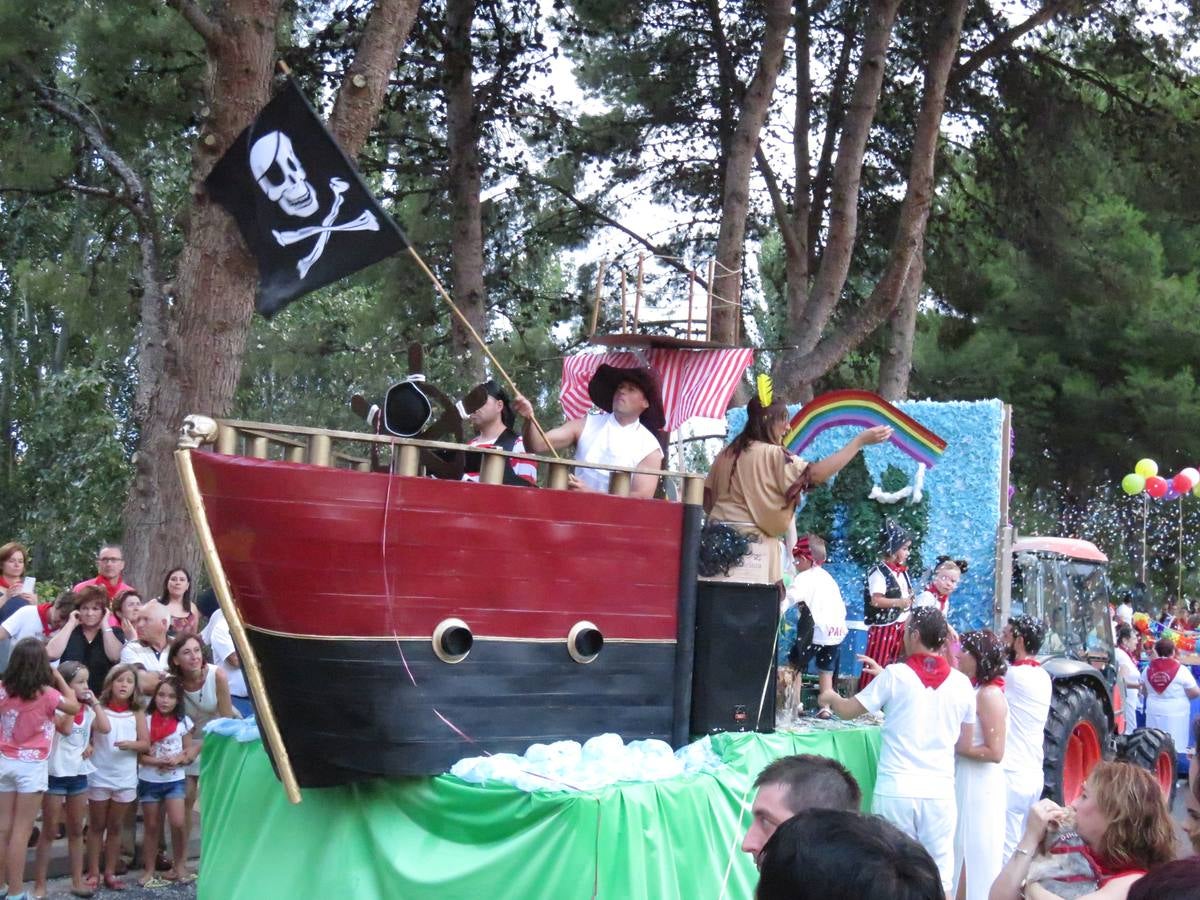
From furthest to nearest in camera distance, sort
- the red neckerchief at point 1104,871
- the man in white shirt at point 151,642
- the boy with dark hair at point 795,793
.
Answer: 1. the man in white shirt at point 151,642
2. the red neckerchief at point 1104,871
3. the boy with dark hair at point 795,793

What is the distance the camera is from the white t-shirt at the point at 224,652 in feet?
25.6

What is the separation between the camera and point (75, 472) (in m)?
22.6

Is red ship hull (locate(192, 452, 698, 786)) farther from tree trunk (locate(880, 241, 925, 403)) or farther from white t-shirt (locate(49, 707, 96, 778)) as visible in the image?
tree trunk (locate(880, 241, 925, 403))

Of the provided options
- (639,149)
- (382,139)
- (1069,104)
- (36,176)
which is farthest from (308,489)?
(1069,104)

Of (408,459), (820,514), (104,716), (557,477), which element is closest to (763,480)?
(557,477)

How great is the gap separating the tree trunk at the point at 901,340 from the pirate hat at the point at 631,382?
9.11 m

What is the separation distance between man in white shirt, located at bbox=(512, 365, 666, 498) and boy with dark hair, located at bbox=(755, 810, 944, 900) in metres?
4.33

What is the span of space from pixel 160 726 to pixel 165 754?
0.54ft

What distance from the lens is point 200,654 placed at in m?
7.59

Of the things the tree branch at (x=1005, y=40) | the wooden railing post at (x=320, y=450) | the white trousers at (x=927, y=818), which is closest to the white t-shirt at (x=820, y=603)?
the white trousers at (x=927, y=818)

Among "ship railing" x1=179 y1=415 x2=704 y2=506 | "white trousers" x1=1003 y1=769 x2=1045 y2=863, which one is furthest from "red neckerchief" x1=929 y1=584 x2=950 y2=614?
"ship railing" x1=179 y1=415 x2=704 y2=506

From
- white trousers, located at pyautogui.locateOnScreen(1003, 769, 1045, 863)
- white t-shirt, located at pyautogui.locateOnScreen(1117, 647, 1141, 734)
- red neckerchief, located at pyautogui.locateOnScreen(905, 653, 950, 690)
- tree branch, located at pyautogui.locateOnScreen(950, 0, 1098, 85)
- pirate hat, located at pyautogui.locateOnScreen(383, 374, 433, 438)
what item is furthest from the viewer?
tree branch, located at pyautogui.locateOnScreen(950, 0, 1098, 85)

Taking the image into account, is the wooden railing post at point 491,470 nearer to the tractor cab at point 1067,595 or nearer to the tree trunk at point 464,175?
the tractor cab at point 1067,595

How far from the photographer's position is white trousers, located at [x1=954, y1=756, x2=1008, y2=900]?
20.2 feet
